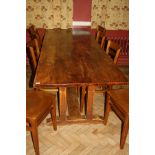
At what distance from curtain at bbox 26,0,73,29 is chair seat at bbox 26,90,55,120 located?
2339 mm

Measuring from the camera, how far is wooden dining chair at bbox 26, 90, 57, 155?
1.69 meters

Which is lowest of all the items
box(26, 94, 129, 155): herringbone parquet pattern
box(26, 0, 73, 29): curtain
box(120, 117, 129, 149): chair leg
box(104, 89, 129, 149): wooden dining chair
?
box(26, 94, 129, 155): herringbone parquet pattern

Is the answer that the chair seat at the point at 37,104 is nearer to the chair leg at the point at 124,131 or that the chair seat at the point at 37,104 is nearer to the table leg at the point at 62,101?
the table leg at the point at 62,101

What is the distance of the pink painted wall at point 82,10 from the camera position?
13.1 ft

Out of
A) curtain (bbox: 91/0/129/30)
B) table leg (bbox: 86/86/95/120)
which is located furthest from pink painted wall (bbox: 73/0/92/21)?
table leg (bbox: 86/86/95/120)

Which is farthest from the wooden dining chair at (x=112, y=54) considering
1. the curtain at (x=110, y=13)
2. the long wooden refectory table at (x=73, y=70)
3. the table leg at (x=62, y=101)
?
the curtain at (x=110, y=13)

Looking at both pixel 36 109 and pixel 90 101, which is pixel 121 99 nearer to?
pixel 90 101

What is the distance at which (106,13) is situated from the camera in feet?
13.4

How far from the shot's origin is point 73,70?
1.90 meters

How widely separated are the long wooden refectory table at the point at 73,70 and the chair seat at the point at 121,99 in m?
0.23

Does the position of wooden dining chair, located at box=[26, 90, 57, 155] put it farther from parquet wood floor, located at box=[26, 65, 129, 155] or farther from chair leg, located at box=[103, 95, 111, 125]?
chair leg, located at box=[103, 95, 111, 125]

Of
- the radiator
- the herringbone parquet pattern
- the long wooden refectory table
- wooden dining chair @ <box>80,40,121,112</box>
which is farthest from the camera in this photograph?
the radiator
